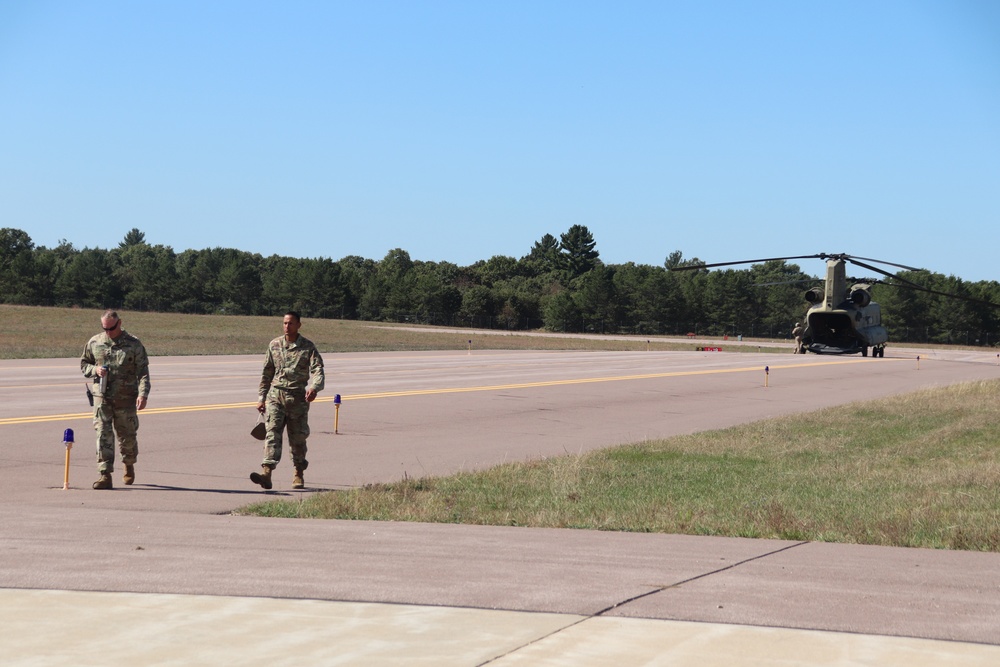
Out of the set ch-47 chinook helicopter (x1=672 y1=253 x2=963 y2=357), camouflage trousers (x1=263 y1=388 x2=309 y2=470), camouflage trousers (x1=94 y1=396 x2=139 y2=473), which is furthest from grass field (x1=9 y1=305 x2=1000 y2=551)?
ch-47 chinook helicopter (x1=672 y1=253 x2=963 y2=357)

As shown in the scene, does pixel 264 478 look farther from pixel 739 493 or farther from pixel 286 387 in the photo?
pixel 739 493

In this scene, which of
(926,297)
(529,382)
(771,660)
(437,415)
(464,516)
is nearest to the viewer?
(771,660)

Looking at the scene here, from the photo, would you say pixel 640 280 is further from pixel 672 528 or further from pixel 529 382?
pixel 672 528

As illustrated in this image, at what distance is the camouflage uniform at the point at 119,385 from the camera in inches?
539

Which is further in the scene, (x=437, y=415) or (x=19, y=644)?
(x=437, y=415)

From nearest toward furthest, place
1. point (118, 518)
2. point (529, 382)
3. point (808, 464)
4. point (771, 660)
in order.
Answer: point (771, 660) < point (118, 518) < point (808, 464) < point (529, 382)

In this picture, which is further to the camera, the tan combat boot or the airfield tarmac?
the tan combat boot

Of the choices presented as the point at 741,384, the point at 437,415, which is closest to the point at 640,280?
the point at 741,384

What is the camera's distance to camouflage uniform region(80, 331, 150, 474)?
44.9ft

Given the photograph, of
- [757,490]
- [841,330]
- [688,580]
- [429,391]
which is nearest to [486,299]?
[841,330]

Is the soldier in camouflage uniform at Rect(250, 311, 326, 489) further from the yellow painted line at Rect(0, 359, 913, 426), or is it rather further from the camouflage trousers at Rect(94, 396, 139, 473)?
the yellow painted line at Rect(0, 359, 913, 426)

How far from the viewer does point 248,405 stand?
25.4 m

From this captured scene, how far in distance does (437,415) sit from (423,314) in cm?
11433

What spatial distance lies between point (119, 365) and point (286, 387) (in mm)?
1896
